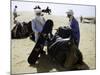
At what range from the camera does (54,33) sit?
7.64ft

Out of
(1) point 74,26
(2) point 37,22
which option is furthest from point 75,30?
(2) point 37,22

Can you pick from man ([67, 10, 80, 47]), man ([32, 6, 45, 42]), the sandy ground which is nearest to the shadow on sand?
the sandy ground

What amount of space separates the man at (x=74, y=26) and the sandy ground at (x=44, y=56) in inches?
2.2

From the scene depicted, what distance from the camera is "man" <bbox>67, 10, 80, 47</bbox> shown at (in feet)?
7.89

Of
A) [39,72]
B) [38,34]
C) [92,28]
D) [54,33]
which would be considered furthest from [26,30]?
[92,28]

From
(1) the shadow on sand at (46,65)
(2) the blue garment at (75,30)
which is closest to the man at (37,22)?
Answer: (1) the shadow on sand at (46,65)

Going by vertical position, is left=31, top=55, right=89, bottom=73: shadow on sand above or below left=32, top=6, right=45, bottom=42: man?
below

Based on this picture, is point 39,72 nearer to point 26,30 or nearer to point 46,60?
point 46,60

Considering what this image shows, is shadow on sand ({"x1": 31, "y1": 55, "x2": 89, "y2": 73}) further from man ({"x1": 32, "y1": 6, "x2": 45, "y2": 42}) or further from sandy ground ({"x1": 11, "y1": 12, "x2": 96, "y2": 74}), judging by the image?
man ({"x1": 32, "y1": 6, "x2": 45, "y2": 42})

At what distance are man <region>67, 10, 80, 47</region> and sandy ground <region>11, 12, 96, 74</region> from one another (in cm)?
6

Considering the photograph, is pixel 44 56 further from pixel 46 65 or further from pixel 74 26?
pixel 74 26

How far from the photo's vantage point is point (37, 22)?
7.42 feet

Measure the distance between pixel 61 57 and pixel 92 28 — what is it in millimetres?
563

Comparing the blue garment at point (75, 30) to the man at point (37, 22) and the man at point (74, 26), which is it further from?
the man at point (37, 22)
